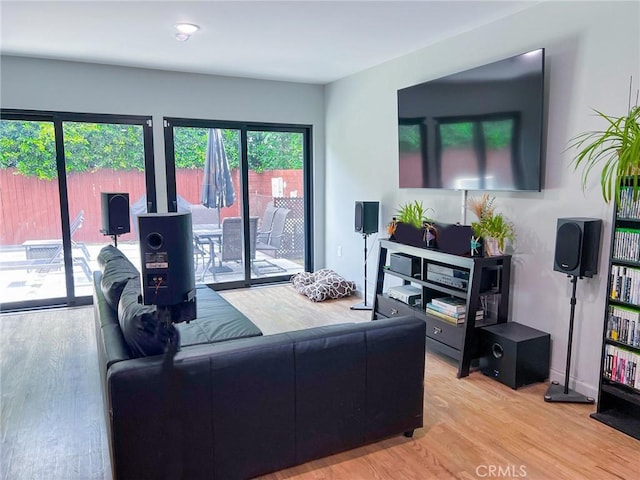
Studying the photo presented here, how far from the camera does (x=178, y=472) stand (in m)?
1.85

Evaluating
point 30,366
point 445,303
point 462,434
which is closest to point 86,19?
point 30,366

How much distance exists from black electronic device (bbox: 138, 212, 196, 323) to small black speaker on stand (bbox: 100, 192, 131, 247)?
107 inches

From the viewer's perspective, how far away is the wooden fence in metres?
4.56

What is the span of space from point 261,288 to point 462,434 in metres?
3.54

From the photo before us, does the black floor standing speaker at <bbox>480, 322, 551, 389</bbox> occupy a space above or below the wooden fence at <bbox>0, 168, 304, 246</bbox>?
below

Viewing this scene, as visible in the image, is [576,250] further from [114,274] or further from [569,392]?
[114,274]

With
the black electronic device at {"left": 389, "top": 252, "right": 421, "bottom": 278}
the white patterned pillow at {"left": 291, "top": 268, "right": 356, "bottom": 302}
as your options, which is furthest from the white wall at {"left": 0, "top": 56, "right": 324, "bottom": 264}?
the black electronic device at {"left": 389, "top": 252, "right": 421, "bottom": 278}

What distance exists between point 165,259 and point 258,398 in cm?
72

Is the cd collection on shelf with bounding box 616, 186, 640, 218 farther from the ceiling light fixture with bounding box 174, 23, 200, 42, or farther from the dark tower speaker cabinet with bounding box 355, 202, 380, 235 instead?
the ceiling light fixture with bounding box 174, 23, 200, 42

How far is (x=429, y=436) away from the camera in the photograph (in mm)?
2447

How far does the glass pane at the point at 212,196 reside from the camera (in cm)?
528

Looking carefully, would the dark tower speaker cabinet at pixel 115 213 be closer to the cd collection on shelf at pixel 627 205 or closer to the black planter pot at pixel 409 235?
the black planter pot at pixel 409 235

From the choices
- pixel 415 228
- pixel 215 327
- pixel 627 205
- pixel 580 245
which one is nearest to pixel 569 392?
pixel 580 245

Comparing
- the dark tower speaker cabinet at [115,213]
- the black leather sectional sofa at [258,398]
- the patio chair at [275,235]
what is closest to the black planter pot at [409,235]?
the black leather sectional sofa at [258,398]
